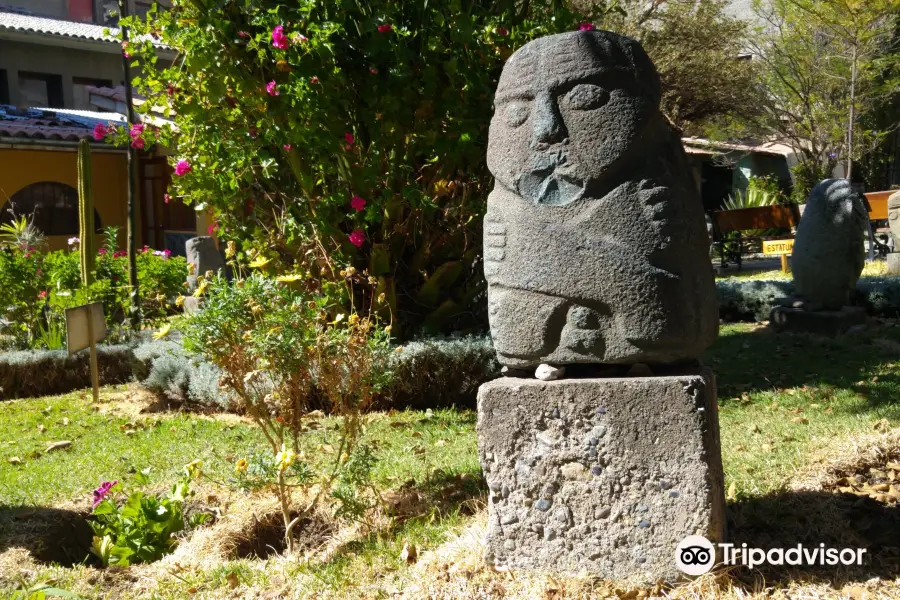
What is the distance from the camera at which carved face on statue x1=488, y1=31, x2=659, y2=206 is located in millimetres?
3049

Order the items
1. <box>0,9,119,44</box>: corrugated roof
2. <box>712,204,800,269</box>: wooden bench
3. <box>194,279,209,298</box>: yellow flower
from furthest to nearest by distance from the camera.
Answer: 1. <box>0,9,119,44</box>: corrugated roof
2. <box>712,204,800,269</box>: wooden bench
3. <box>194,279,209,298</box>: yellow flower

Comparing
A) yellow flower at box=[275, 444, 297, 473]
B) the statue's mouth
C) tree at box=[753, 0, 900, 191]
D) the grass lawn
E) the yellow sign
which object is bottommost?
the grass lawn

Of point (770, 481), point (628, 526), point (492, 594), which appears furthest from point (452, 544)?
point (770, 481)

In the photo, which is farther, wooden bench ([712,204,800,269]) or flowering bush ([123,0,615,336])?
wooden bench ([712,204,800,269])

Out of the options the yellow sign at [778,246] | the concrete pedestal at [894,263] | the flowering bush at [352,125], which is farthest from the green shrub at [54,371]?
the yellow sign at [778,246]

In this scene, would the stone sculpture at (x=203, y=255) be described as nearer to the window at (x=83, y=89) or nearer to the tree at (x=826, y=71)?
the window at (x=83, y=89)

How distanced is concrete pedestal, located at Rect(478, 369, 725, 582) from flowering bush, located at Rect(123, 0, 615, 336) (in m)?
3.56

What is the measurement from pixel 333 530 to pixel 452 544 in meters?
0.69

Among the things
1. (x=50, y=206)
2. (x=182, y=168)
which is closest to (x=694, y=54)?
(x=50, y=206)

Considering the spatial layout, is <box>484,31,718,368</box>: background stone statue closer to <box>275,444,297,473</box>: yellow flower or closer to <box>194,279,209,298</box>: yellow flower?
<box>275,444,297,473</box>: yellow flower

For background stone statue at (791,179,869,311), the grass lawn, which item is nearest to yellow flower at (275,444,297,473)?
the grass lawn

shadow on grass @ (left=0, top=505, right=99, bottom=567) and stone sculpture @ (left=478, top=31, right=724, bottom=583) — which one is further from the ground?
stone sculpture @ (left=478, top=31, right=724, bottom=583)

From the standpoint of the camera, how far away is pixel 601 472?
311 centimetres

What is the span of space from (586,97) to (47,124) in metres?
14.5
